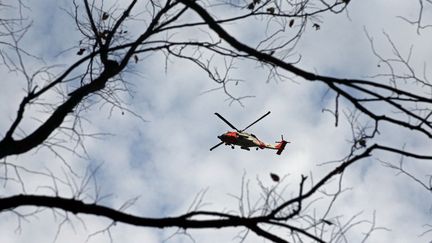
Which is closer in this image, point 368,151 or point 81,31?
point 368,151

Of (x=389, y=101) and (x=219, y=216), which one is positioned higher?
(x=389, y=101)

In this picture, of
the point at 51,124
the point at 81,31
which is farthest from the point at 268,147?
the point at 51,124

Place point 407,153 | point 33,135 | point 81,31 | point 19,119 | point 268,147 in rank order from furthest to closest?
1. point 268,147
2. point 81,31
3. point 33,135
4. point 19,119
5. point 407,153

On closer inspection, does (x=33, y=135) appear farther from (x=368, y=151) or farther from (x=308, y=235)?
(x=368, y=151)

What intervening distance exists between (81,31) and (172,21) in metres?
1.69

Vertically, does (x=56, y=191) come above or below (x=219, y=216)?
above

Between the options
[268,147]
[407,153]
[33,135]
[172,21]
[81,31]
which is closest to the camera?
[407,153]

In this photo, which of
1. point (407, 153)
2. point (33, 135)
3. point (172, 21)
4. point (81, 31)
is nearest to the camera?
point (407, 153)

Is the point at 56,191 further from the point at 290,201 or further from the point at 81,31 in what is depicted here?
the point at 81,31

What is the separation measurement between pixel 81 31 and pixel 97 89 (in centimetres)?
115

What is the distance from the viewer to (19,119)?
5.12 m

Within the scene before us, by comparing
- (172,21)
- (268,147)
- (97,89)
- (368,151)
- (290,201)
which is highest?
(268,147)

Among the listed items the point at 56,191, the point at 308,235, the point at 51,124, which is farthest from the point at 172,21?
the point at 308,235

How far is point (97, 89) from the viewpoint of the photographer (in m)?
6.88
